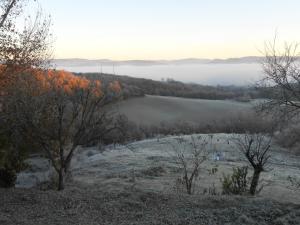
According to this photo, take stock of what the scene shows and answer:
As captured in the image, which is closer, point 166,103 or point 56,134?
point 56,134

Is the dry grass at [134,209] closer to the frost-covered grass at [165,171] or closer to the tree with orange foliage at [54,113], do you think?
the tree with orange foliage at [54,113]

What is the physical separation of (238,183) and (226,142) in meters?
25.8

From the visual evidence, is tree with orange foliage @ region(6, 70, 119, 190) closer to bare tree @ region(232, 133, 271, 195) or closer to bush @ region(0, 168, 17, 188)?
bush @ region(0, 168, 17, 188)

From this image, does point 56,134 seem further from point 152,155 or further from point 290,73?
point 152,155

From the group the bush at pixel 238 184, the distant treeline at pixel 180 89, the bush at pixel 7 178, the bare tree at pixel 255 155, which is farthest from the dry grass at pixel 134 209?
the distant treeline at pixel 180 89

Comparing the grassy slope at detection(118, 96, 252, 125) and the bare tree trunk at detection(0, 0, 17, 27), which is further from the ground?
the bare tree trunk at detection(0, 0, 17, 27)

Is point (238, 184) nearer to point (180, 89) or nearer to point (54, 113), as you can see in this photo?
point (54, 113)

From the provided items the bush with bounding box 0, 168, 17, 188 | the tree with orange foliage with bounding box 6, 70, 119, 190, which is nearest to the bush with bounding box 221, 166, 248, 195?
the tree with orange foliage with bounding box 6, 70, 119, 190

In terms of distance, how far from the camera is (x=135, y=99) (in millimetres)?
97938

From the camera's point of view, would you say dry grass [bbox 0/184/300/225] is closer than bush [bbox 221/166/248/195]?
Yes

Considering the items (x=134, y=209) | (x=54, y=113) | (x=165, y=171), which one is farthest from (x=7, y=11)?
(x=165, y=171)

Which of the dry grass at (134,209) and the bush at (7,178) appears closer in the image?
the dry grass at (134,209)

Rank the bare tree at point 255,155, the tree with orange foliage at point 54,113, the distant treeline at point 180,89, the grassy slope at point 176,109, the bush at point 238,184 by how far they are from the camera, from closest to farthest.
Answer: the tree with orange foliage at point 54,113, the bare tree at point 255,155, the bush at point 238,184, the grassy slope at point 176,109, the distant treeline at point 180,89

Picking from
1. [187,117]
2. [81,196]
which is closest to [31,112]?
[81,196]
